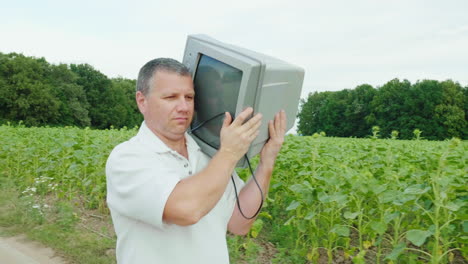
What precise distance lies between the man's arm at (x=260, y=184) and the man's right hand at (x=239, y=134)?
343mm

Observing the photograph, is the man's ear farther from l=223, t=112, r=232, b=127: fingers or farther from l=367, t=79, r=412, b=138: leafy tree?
l=367, t=79, r=412, b=138: leafy tree

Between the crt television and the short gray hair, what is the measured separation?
0.15m

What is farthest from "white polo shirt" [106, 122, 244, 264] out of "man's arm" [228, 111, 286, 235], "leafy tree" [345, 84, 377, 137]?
"leafy tree" [345, 84, 377, 137]

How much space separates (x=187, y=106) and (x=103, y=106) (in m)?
52.2

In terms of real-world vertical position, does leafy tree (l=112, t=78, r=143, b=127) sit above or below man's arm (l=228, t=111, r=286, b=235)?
below

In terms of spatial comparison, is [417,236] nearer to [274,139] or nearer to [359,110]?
[274,139]

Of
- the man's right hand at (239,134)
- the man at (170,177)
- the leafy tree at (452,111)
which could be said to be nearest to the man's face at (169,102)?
the man at (170,177)

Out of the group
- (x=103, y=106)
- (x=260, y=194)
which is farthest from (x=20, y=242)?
(x=103, y=106)

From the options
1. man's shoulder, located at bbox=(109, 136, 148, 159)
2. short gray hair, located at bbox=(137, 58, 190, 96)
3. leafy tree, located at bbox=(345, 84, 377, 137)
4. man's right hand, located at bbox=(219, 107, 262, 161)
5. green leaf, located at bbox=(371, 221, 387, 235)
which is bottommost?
leafy tree, located at bbox=(345, 84, 377, 137)

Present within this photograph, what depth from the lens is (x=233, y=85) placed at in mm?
1881

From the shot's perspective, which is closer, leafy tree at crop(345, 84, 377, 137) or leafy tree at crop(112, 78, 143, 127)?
leafy tree at crop(112, 78, 143, 127)

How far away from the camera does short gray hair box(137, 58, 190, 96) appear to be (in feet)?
6.01

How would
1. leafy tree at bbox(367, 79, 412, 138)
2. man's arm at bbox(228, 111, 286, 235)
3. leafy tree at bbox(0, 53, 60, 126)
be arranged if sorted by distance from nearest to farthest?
man's arm at bbox(228, 111, 286, 235)
leafy tree at bbox(0, 53, 60, 126)
leafy tree at bbox(367, 79, 412, 138)

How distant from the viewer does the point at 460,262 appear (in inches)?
152
